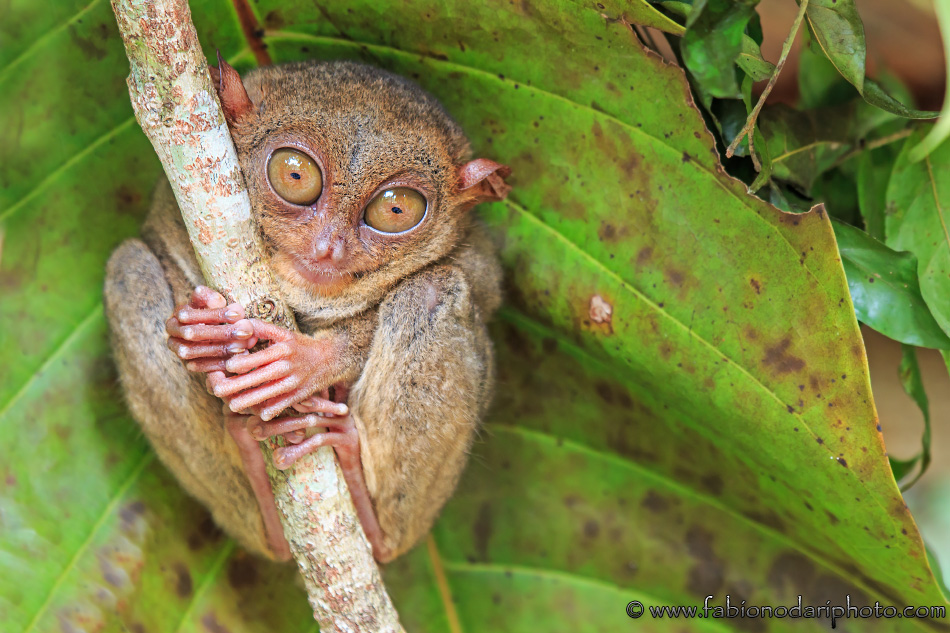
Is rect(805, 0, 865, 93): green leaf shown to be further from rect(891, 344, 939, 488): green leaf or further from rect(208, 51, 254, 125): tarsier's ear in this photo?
rect(208, 51, 254, 125): tarsier's ear

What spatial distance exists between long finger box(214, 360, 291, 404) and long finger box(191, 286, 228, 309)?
0.18 m

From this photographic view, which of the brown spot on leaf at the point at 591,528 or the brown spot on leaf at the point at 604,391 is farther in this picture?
the brown spot on leaf at the point at 591,528

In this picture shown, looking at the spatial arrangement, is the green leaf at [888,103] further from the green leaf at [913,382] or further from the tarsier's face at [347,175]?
the tarsier's face at [347,175]

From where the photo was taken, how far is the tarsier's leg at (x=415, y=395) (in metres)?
2.17

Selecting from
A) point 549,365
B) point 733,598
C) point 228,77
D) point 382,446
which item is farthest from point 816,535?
point 228,77

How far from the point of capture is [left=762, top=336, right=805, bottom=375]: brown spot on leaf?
205cm

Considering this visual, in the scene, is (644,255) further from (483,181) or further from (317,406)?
(317,406)

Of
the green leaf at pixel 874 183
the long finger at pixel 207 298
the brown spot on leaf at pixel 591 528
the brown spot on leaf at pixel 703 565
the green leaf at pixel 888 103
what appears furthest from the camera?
the brown spot on leaf at pixel 591 528

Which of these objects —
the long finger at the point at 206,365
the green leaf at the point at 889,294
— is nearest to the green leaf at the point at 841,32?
the green leaf at the point at 889,294

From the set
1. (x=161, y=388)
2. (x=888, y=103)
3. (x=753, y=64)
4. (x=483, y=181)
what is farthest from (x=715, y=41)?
(x=161, y=388)

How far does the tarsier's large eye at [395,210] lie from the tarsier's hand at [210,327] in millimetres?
500

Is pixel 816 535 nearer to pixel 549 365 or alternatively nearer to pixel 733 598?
pixel 733 598

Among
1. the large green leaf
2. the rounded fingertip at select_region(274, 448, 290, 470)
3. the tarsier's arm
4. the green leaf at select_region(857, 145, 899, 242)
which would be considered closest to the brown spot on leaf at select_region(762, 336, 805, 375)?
the large green leaf

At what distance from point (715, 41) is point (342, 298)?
46.7 inches
